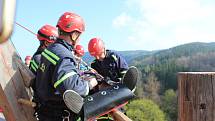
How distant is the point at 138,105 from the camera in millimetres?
65000

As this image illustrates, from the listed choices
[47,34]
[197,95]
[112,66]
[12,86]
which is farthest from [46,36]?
[197,95]

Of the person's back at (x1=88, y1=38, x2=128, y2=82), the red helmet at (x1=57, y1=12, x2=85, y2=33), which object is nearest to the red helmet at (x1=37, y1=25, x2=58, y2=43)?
the red helmet at (x1=57, y1=12, x2=85, y2=33)

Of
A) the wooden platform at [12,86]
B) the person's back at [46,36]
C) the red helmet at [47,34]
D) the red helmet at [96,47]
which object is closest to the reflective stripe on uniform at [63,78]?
the wooden platform at [12,86]

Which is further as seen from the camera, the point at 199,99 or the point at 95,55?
the point at 95,55

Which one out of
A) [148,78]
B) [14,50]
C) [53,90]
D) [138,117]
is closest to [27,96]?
→ [14,50]

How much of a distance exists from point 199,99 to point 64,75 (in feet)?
3.82

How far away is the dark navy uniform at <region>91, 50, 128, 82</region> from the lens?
18.4 feet

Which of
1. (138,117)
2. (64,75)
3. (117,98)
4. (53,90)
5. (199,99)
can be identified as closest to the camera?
(199,99)

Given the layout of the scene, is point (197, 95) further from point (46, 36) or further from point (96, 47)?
point (96, 47)

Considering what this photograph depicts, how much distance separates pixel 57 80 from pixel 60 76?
0.04 metres

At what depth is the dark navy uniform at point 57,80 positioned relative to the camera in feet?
8.44

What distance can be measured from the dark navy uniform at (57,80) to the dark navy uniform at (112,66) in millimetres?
2697

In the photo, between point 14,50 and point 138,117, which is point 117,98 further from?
point 138,117

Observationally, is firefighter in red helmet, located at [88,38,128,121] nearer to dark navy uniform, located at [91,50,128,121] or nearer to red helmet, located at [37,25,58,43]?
dark navy uniform, located at [91,50,128,121]
